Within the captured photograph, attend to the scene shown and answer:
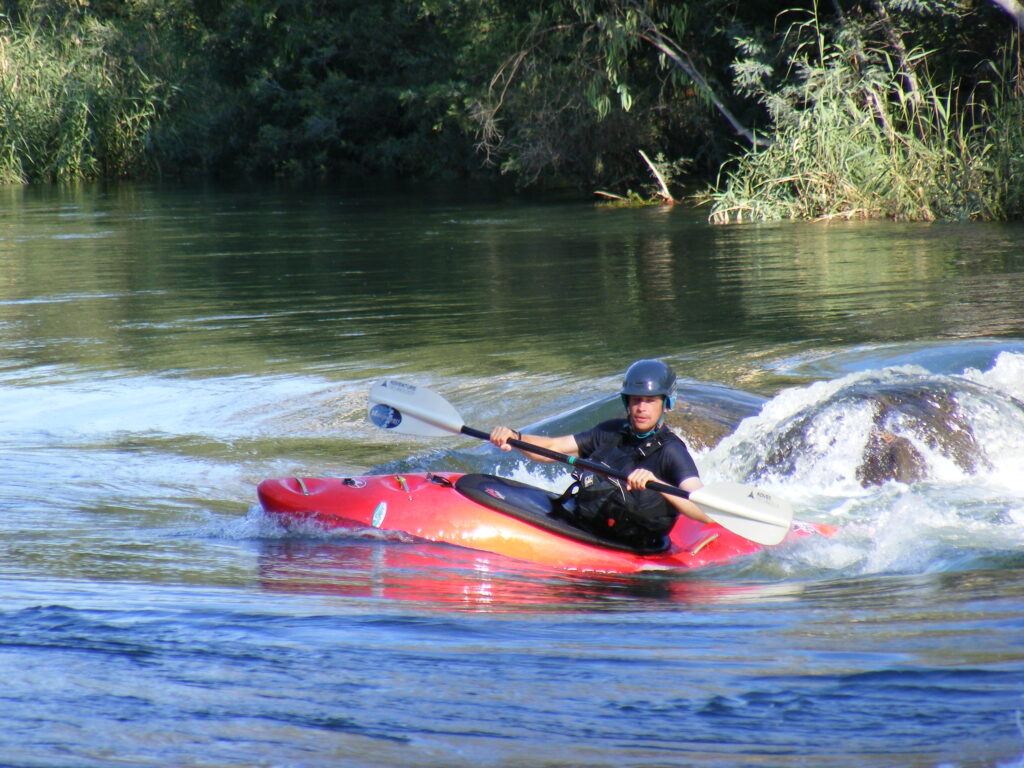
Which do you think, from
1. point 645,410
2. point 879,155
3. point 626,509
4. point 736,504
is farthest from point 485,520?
point 879,155

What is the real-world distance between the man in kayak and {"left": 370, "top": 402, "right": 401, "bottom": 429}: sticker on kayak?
3.45ft

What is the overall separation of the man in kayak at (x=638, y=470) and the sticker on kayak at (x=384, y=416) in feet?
3.45

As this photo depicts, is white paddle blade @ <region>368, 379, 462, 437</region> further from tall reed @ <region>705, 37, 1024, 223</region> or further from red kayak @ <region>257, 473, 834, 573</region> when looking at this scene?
tall reed @ <region>705, 37, 1024, 223</region>

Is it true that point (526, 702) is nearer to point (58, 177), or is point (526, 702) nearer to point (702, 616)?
point (702, 616)

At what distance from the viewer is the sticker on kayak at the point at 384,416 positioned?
19.3ft

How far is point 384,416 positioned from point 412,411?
0.13 m

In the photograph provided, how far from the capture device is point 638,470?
4914mm

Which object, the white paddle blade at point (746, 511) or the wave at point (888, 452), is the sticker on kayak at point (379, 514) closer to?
the white paddle blade at point (746, 511)

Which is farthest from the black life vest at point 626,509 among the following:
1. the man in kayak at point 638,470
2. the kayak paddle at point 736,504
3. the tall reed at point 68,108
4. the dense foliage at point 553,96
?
the tall reed at point 68,108

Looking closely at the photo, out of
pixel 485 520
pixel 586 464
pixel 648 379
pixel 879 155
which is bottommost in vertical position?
pixel 485 520

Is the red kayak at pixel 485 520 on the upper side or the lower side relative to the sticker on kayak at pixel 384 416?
lower

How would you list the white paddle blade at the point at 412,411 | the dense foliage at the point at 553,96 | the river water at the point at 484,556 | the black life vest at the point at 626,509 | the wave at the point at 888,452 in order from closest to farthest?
the river water at the point at 484,556 → the black life vest at the point at 626,509 → the white paddle blade at the point at 412,411 → the wave at the point at 888,452 → the dense foliage at the point at 553,96

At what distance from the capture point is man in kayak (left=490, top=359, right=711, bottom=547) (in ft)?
16.3

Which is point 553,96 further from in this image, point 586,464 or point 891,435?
point 586,464
